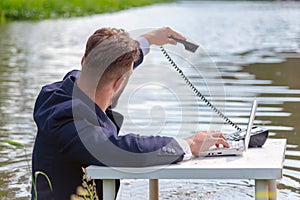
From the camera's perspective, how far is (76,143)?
12.4ft

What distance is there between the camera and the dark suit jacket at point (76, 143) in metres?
3.74

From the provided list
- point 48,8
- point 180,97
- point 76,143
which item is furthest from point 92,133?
point 48,8

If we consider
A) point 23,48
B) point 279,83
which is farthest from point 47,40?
point 279,83

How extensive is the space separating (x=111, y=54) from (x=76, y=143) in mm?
423

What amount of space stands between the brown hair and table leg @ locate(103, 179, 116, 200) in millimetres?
454

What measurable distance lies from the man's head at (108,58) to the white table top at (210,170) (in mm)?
408

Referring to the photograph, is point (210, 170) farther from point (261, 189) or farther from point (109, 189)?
point (109, 189)

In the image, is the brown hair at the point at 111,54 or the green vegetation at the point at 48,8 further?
the green vegetation at the point at 48,8

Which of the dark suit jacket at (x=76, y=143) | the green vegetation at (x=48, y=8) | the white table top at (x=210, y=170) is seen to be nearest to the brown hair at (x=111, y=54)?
the dark suit jacket at (x=76, y=143)

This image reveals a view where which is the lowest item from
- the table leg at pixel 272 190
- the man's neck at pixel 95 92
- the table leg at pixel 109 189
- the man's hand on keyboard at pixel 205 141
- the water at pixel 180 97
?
the water at pixel 180 97

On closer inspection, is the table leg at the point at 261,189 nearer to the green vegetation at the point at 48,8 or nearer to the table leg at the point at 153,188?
the table leg at the point at 153,188

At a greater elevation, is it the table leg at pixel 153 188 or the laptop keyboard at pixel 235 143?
the laptop keyboard at pixel 235 143

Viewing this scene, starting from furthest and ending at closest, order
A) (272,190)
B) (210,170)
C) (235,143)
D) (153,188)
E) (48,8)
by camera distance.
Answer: (48,8)
(153,188)
(272,190)
(235,143)
(210,170)

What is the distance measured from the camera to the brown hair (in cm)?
378
